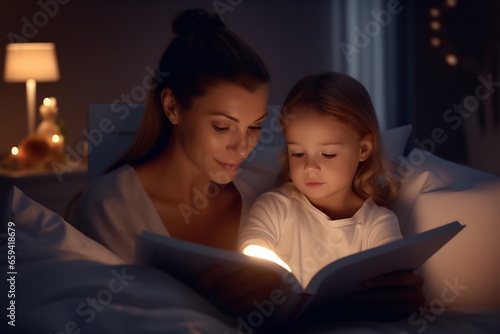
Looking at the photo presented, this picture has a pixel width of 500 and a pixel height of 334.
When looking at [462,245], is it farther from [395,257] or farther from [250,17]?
[250,17]

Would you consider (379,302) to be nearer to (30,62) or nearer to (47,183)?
(47,183)

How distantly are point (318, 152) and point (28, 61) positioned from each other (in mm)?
3085

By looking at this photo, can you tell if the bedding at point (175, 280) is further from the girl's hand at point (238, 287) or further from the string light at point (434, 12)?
the string light at point (434, 12)

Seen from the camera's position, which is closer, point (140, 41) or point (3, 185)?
point (3, 185)

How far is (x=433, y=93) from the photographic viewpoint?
3699 mm

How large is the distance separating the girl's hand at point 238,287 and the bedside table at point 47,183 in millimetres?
2444

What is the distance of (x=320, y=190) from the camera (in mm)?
1470

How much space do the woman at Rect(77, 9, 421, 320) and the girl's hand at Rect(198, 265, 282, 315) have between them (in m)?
0.42

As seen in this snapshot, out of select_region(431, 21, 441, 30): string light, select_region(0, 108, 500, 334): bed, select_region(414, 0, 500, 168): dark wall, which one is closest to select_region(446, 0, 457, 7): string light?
select_region(414, 0, 500, 168): dark wall

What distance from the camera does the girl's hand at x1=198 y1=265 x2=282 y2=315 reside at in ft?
3.29

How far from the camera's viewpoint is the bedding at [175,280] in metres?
0.91

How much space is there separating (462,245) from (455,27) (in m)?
2.40

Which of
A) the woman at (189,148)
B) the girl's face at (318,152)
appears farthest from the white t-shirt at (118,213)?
the girl's face at (318,152)

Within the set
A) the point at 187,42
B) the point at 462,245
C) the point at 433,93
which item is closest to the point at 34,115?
the point at 433,93
